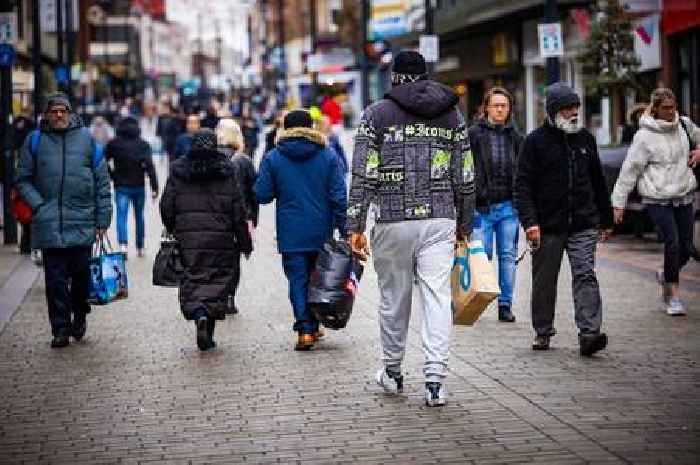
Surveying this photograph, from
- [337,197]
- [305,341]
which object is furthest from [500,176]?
[305,341]

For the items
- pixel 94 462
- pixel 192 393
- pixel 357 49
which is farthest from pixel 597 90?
pixel 357 49

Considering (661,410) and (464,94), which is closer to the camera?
(661,410)

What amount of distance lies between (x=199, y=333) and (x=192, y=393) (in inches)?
74.0

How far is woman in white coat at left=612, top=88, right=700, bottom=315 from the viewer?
13141 millimetres

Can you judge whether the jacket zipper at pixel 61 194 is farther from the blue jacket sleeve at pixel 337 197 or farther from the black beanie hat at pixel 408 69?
the black beanie hat at pixel 408 69

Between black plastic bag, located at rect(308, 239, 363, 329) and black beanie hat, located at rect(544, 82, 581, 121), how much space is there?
66.3 inches

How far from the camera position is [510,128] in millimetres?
13469

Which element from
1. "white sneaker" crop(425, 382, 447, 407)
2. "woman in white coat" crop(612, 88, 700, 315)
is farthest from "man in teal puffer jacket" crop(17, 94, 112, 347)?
"woman in white coat" crop(612, 88, 700, 315)

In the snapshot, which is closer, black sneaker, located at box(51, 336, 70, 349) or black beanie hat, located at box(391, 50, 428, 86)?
black beanie hat, located at box(391, 50, 428, 86)

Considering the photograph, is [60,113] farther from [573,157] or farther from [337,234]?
[573,157]

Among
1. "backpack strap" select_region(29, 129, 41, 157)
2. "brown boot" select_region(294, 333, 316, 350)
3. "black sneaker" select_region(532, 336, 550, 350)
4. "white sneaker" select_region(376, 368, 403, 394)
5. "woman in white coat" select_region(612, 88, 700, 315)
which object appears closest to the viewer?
"white sneaker" select_region(376, 368, 403, 394)

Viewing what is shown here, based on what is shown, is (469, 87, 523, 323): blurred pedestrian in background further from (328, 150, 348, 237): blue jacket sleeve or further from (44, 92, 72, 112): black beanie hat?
(44, 92, 72, 112): black beanie hat

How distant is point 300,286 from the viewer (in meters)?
11.8

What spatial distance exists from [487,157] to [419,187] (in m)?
4.36
